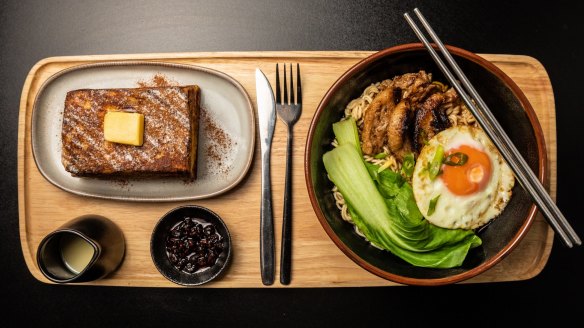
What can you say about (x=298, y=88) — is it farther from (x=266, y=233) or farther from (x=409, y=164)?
(x=266, y=233)

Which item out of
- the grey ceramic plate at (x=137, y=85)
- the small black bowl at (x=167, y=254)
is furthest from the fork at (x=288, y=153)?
the small black bowl at (x=167, y=254)

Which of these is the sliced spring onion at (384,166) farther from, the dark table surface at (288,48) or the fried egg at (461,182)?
the dark table surface at (288,48)

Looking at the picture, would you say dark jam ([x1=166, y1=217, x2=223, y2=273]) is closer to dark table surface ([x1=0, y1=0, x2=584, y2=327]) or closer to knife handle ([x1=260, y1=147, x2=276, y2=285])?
knife handle ([x1=260, y1=147, x2=276, y2=285])

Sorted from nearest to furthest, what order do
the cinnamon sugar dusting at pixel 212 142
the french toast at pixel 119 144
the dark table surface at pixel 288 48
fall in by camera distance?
the french toast at pixel 119 144 < the cinnamon sugar dusting at pixel 212 142 < the dark table surface at pixel 288 48

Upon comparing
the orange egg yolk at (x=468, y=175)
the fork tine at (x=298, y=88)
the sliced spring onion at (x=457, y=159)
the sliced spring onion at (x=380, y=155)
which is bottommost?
the orange egg yolk at (x=468, y=175)

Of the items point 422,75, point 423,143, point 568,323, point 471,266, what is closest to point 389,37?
point 422,75

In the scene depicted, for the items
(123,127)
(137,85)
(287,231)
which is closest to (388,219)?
(287,231)
